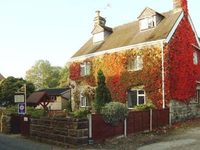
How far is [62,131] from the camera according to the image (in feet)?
61.0

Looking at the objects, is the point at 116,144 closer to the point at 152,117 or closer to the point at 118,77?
the point at 152,117

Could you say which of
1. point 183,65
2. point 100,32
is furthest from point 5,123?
point 183,65

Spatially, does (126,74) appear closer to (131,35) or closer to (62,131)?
(131,35)

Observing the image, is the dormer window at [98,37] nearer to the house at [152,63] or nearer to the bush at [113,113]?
the house at [152,63]

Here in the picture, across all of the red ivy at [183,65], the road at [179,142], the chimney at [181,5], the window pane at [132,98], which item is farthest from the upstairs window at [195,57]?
the road at [179,142]

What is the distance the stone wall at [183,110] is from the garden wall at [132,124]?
7.39ft

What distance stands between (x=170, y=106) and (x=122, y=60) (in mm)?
6681

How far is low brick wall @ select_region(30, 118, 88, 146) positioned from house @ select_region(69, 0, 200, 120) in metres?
11.5

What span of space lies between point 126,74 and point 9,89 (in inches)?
1347

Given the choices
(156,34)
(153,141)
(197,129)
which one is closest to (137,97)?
(156,34)

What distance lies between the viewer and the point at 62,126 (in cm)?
1864

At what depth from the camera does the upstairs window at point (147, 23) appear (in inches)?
1247

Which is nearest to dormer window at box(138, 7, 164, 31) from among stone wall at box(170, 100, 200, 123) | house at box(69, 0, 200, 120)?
house at box(69, 0, 200, 120)

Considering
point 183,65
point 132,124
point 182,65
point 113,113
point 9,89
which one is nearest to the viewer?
point 113,113
